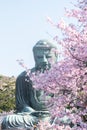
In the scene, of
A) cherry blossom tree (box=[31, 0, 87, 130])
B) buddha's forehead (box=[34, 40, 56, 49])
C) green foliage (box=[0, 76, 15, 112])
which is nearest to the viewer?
cherry blossom tree (box=[31, 0, 87, 130])

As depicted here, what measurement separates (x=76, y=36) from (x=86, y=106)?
0.68 m

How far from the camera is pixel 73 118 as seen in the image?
5.24m

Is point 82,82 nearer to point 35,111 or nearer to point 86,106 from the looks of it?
point 86,106

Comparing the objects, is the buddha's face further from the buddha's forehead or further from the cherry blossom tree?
the cherry blossom tree

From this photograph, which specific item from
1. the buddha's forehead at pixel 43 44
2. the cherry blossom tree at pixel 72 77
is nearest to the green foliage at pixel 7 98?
Result: the buddha's forehead at pixel 43 44

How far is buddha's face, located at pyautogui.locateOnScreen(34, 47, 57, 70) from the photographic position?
33.8 feet

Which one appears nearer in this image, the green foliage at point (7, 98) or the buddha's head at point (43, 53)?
the buddha's head at point (43, 53)

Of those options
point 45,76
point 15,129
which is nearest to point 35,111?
point 15,129

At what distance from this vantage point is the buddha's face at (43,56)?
1031cm

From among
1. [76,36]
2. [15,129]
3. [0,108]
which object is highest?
[76,36]

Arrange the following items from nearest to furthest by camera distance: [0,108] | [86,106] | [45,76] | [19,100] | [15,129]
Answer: [86,106], [45,76], [15,129], [19,100], [0,108]

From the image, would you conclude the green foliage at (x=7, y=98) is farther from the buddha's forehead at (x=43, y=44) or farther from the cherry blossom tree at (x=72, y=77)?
the cherry blossom tree at (x=72, y=77)

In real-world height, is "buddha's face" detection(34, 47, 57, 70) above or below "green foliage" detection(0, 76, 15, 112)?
above

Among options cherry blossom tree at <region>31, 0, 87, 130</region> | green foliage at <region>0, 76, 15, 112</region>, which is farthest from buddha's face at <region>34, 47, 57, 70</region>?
green foliage at <region>0, 76, 15, 112</region>
